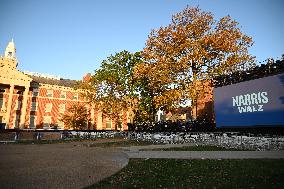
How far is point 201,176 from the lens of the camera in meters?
6.75

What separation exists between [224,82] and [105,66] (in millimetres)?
20641

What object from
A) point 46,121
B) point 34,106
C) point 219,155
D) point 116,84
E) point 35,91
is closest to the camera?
point 219,155

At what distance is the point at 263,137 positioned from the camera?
14.6 m

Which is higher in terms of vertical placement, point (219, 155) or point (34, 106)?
point (34, 106)

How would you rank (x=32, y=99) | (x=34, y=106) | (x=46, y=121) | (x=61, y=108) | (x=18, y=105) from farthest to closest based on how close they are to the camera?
1. (x=61, y=108)
2. (x=46, y=121)
3. (x=32, y=99)
4. (x=34, y=106)
5. (x=18, y=105)

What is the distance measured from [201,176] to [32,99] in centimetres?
5022

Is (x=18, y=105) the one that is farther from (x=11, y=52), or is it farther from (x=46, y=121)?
(x=11, y=52)

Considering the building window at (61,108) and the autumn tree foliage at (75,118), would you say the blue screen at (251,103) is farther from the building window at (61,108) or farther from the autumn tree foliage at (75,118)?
the building window at (61,108)

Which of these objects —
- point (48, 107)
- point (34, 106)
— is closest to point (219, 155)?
point (48, 107)

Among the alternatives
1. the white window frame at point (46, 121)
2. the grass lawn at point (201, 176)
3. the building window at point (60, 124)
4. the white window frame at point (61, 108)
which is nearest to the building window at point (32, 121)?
the white window frame at point (46, 121)

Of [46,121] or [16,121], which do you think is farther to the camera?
[46,121]

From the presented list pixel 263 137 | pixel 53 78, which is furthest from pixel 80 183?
pixel 53 78

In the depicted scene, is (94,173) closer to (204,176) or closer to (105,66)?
(204,176)

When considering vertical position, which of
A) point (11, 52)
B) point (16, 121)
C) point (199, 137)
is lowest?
point (199, 137)
